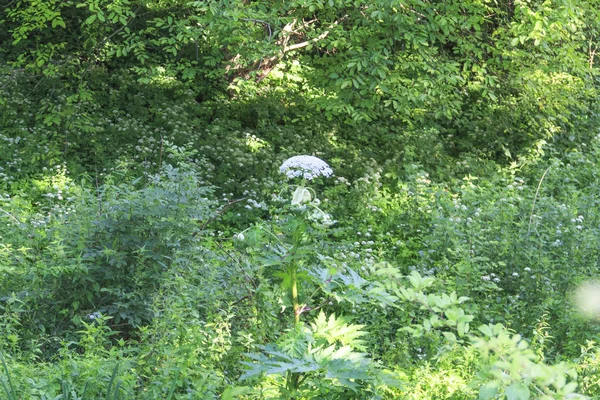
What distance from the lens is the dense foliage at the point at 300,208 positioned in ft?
11.0

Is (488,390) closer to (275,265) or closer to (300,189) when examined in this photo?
(300,189)

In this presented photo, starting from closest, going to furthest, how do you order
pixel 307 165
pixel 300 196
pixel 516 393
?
pixel 516 393, pixel 300 196, pixel 307 165

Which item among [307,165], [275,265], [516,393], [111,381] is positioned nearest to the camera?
[516,393]

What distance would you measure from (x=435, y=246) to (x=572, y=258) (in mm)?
967

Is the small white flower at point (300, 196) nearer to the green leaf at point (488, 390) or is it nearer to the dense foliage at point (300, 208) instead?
the dense foliage at point (300, 208)

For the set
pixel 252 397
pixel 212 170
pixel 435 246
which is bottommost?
pixel 212 170

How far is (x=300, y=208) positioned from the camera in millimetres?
3373

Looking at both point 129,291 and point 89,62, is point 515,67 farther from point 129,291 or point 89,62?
point 129,291

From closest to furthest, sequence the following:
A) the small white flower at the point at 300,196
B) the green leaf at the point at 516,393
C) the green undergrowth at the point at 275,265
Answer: the green leaf at the point at 516,393 → the green undergrowth at the point at 275,265 → the small white flower at the point at 300,196

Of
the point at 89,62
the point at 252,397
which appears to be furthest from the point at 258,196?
the point at 252,397

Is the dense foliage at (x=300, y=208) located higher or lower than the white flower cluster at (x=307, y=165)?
lower

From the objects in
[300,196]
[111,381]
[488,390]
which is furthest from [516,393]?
[111,381]

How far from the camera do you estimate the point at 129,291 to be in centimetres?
438

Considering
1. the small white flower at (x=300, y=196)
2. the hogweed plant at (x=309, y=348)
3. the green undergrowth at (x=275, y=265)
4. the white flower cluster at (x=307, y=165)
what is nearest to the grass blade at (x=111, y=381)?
the green undergrowth at (x=275, y=265)
